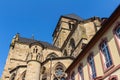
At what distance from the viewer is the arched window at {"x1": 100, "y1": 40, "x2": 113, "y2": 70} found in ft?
33.6

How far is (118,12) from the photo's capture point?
9.81 metres

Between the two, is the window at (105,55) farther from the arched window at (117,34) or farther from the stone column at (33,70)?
the stone column at (33,70)

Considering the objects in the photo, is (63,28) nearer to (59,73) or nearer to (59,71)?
(59,71)

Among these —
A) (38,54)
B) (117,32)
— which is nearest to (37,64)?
(38,54)

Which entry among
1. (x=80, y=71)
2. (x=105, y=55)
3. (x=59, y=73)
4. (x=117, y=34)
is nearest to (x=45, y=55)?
(x=59, y=73)

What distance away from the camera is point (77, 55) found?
64.1ft

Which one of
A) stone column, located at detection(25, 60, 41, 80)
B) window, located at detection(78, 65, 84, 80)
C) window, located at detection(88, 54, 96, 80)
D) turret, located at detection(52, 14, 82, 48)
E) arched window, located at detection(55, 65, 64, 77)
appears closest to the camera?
window, located at detection(88, 54, 96, 80)

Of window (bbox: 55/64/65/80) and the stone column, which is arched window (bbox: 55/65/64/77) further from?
the stone column

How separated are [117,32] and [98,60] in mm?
2450

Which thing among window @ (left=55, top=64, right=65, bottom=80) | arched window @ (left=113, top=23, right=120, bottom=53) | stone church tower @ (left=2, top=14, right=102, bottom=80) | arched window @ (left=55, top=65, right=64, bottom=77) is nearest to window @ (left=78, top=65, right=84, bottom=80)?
stone church tower @ (left=2, top=14, right=102, bottom=80)

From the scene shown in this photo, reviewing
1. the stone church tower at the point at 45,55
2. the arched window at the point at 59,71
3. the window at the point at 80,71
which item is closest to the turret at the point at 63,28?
the stone church tower at the point at 45,55

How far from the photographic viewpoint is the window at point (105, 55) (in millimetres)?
10222

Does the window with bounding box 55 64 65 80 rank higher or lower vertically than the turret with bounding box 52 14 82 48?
lower

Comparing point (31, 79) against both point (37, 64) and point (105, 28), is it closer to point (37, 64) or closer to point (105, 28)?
point (37, 64)
